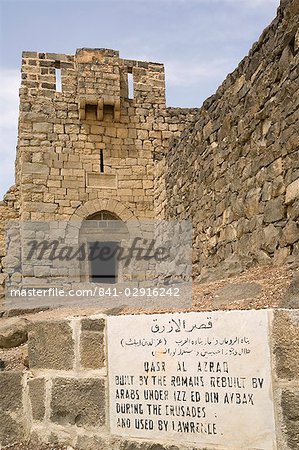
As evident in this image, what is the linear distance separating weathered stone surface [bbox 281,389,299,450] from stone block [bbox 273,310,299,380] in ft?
0.31

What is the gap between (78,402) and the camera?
3.55 m

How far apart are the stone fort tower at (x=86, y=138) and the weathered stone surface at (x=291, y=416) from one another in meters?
9.27

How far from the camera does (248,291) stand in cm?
474

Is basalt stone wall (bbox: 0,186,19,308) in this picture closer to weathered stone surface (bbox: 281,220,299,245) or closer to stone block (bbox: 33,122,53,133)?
stone block (bbox: 33,122,53,133)

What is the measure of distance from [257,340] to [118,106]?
383 inches

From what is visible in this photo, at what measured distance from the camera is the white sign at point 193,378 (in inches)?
118

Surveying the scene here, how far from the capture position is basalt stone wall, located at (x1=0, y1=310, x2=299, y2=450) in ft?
11.4

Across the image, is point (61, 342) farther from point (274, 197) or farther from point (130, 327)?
point (274, 197)

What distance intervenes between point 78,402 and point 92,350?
1.14 ft

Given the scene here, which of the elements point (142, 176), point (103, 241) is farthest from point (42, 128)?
point (103, 241)

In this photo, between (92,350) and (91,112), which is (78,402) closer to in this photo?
(92,350)

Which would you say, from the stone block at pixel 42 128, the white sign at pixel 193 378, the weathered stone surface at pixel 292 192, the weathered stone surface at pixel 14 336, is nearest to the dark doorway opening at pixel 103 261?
the stone block at pixel 42 128

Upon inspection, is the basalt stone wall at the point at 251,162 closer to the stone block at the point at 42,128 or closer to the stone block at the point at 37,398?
the stone block at the point at 37,398

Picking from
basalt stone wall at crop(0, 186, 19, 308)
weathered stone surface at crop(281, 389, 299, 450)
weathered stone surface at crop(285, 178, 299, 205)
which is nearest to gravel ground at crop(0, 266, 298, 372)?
weathered stone surface at crop(285, 178, 299, 205)
